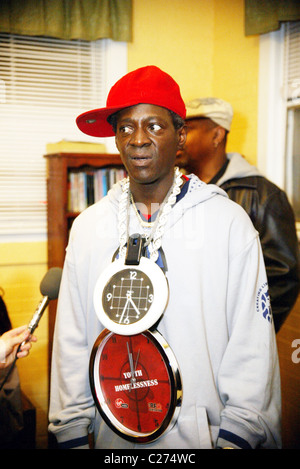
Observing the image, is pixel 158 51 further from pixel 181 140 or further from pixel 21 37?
pixel 21 37

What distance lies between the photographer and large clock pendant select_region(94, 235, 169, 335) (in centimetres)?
81

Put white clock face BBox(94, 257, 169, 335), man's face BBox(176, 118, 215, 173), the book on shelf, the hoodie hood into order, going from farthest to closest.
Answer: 1. the book on shelf
2. man's face BBox(176, 118, 215, 173)
3. the hoodie hood
4. white clock face BBox(94, 257, 169, 335)

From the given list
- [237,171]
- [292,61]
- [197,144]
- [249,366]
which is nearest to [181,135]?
[249,366]

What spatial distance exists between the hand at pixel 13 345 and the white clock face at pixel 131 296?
0.24m

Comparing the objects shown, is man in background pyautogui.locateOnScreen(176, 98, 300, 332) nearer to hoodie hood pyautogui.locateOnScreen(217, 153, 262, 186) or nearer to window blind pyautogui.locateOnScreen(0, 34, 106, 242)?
hoodie hood pyautogui.locateOnScreen(217, 153, 262, 186)

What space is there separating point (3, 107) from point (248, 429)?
1333 millimetres

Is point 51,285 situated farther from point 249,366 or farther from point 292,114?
point 292,114

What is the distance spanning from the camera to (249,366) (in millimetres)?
852

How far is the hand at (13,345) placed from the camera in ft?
3.17

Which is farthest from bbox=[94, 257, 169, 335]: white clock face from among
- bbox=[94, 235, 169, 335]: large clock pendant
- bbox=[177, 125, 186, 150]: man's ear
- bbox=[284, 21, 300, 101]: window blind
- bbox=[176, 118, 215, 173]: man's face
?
bbox=[284, 21, 300, 101]: window blind

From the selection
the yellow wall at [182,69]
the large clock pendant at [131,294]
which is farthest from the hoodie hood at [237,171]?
the large clock pendant at [131,294]

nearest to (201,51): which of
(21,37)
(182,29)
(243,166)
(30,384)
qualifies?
(182,29)

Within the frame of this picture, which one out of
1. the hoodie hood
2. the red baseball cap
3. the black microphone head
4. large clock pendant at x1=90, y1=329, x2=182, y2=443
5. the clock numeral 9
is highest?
the red baseball cap

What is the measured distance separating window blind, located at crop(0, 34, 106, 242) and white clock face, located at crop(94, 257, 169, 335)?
80 centimetres
